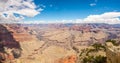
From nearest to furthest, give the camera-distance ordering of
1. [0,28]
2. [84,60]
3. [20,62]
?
[84,60] → [20,62] → [0,28]

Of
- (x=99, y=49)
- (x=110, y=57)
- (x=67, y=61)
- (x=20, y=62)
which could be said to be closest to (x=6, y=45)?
(x=20, y=62)

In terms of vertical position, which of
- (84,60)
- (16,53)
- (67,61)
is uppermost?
(84,60)

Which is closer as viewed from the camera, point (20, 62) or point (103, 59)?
point (103, 59)

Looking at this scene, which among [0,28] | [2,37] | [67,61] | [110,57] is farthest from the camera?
[0,28]

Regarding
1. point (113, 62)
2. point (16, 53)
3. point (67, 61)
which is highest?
point (113, 62)

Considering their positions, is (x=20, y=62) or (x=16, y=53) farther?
(x=16, y=53)

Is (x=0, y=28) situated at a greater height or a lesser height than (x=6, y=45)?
greater

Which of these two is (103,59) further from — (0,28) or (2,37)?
(0,28)

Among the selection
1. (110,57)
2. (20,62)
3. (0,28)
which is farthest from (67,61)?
(0,28)

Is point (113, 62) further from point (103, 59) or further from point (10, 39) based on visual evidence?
point (10, 39)
